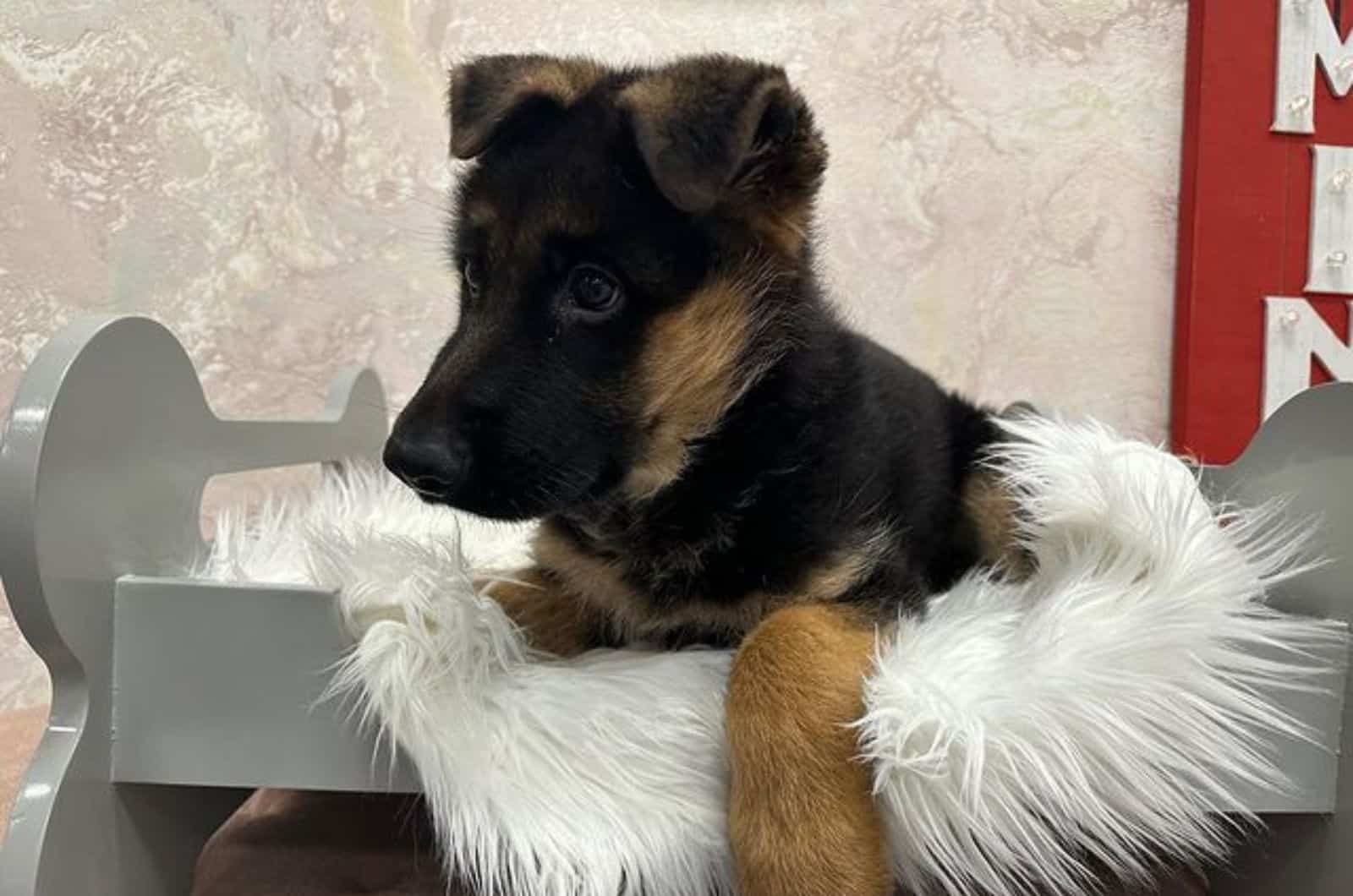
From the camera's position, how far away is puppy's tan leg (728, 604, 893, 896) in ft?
2.96

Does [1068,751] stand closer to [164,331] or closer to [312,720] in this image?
[312,720]

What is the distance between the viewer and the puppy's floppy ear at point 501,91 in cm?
114

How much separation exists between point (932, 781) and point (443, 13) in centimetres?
168

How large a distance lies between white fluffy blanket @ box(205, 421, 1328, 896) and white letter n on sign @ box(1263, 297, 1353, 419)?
3.56 feet

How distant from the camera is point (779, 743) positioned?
0.92 metres

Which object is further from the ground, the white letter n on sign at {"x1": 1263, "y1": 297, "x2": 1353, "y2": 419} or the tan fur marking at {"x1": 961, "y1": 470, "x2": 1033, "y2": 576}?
the white letter n on sign at {"x1": 1263, "y1": 297, "x2": 1353, "y2": 419}

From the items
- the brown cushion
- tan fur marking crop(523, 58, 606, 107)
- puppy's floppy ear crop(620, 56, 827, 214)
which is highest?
tan fur marking crop(523, 58, 606, 107)

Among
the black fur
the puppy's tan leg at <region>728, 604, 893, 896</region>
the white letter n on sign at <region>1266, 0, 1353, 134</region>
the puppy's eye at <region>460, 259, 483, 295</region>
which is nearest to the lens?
the puppy's tan leg at <region>728, 604, 893, 896</region>

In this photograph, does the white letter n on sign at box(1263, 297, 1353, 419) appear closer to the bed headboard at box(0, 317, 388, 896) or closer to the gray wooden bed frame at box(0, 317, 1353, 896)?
the gray wooden bed frame at box(0, 317, 1353, 896)

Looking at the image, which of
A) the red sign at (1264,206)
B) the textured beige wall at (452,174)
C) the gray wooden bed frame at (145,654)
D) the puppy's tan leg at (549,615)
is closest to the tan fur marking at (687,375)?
the puppy's tan leg at (549,615)

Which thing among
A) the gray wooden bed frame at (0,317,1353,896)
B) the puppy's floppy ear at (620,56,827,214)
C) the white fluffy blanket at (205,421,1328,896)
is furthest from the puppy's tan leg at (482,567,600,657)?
the puppy's floppy ear at (620,56,827,214)

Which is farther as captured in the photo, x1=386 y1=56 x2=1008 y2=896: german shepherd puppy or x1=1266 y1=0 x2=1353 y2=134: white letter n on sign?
x1=1266 y1=0 x2=1353 y2=134: white letter n on sign

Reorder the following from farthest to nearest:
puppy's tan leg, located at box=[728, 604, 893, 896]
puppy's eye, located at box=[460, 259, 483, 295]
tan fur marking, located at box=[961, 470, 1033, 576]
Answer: tan fur marking, located at box=[961, 470, 1033, 576]
puppy's eye, located at box=[460, 259, 483, 295]
puppy's tan leg, located at box=[728, 604, 893, 896]

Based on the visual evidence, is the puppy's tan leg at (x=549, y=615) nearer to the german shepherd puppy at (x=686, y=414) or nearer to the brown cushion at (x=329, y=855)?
the german shepherd puppy at (x=686, y=414)
